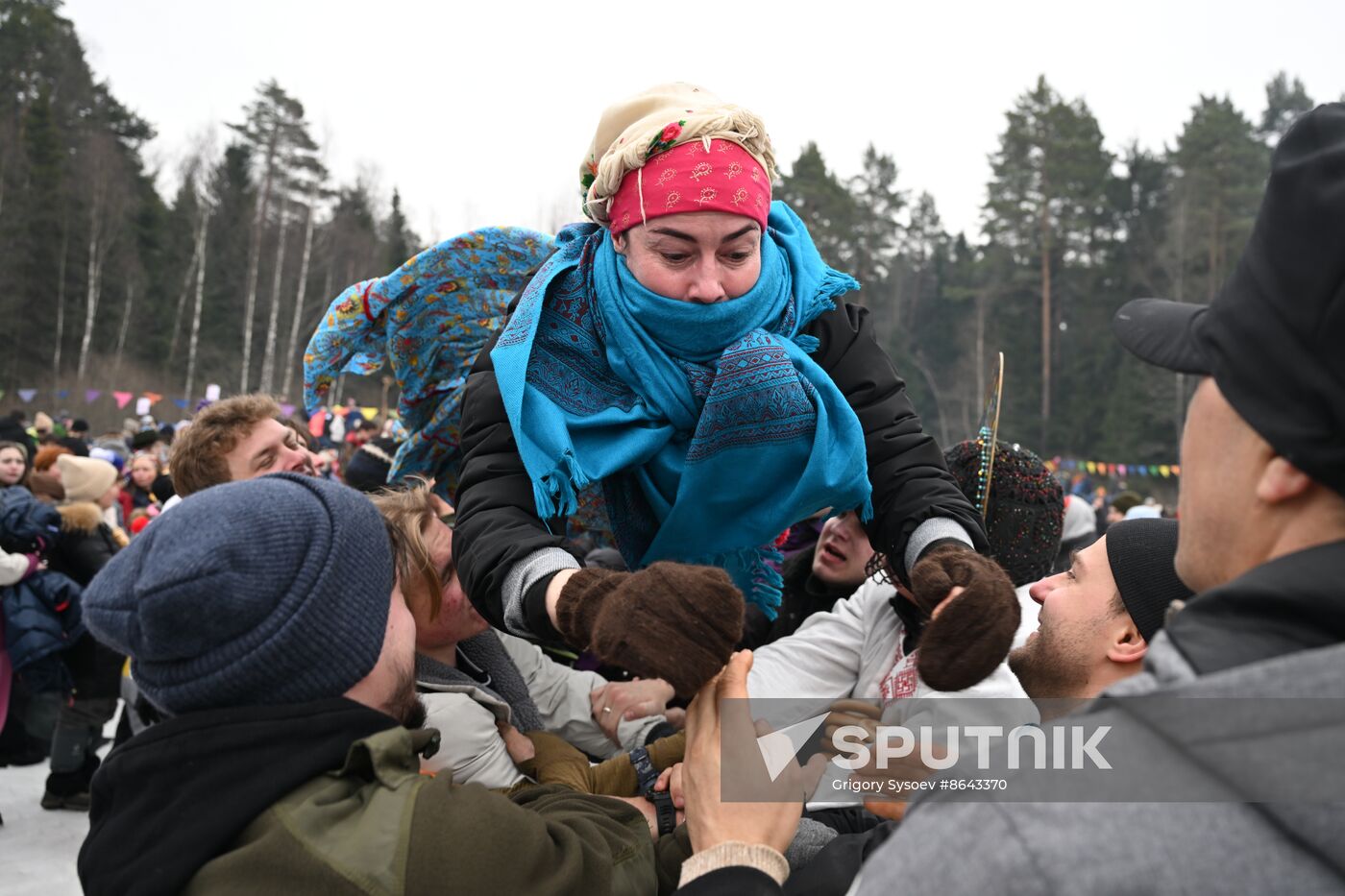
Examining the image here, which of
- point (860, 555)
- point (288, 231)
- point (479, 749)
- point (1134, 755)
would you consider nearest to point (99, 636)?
point (479, 749)

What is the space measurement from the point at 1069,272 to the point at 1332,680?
136 ft

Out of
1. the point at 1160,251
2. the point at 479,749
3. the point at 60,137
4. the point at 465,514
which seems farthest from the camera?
the point at 1160,251

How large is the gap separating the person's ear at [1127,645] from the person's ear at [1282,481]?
123cm

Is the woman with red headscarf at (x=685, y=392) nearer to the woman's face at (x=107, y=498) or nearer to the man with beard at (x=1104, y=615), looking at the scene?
the man with beard at (x=1104, y=615)

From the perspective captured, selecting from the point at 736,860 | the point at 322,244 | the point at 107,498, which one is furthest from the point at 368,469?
the point at 322,244

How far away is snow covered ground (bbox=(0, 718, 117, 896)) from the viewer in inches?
181

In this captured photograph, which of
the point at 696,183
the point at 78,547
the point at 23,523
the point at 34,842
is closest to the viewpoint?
the point at 696,183

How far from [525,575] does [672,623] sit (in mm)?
366

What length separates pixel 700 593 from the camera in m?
1.39

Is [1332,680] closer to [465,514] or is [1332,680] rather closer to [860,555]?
[465,514]

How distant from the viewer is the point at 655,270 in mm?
2025

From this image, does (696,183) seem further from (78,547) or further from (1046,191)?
(1046,191)

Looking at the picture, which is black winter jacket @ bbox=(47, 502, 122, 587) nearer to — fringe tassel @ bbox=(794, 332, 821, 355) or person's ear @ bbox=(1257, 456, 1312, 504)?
fringe tassel @ bbox=(794, 332, 821, 355)

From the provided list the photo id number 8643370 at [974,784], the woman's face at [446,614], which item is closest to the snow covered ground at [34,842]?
the woman's face at [446,614]
